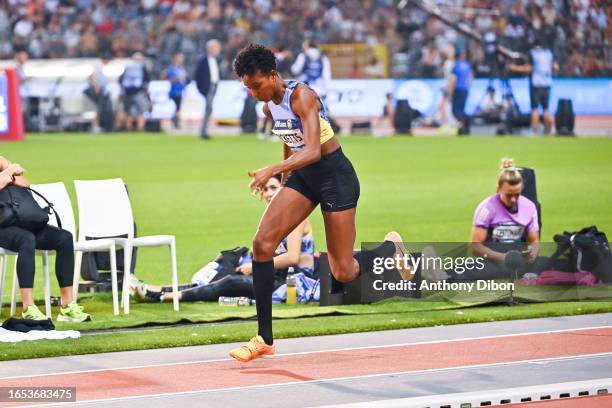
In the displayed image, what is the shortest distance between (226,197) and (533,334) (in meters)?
11.1

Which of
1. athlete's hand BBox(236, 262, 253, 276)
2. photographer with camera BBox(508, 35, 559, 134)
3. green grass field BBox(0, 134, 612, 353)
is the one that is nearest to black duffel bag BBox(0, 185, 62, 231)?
green grass field BBox(0, 134, 612, 353)

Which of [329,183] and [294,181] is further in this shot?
[294,181]

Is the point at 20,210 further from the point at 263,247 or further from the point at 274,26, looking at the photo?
the point at 274,26

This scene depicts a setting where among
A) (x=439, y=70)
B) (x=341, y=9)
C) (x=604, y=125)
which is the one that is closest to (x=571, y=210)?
(x=604, y=125)

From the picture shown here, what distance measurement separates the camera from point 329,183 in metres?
8.19

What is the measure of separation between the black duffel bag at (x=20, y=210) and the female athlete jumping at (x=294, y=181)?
2.08 meters

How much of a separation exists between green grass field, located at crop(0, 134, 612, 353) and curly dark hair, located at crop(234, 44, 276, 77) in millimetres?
2737

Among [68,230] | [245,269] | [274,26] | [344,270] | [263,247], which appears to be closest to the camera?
[263,247]

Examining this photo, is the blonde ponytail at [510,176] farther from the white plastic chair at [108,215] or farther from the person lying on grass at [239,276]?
the white plastic chair at [108,215]

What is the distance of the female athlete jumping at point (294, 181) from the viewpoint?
8016mm

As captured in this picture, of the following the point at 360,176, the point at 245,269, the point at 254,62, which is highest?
the point at 254,62

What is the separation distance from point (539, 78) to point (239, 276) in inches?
845

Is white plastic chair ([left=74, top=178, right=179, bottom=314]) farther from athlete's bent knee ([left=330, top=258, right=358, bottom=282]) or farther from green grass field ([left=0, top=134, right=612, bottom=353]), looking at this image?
athlete's bent knee ([left=330, top=258, right=358, bottom=282])

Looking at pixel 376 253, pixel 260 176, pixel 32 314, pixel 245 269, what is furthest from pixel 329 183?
pixel 245 269
